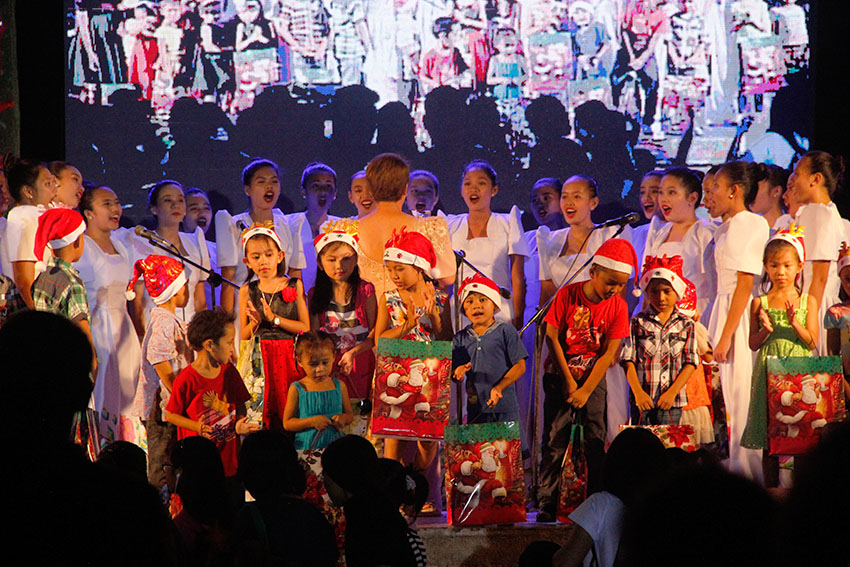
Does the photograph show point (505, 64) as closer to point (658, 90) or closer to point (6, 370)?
point (658, 90)

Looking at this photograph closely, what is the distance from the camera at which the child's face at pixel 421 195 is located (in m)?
7.54

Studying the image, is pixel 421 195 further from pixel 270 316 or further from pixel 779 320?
pixel 779 320

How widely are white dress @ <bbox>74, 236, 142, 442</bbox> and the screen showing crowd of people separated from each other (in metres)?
0.02

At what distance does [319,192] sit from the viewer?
7.72 meters

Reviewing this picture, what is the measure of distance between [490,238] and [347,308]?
1.55 metres

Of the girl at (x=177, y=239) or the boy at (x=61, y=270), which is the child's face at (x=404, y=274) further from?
the boy at (x=61, y=270)

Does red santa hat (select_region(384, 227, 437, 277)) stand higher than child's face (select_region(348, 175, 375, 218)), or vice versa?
child's face (select_region(348, 175, 375, 218))

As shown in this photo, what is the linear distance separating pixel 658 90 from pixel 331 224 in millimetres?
3232

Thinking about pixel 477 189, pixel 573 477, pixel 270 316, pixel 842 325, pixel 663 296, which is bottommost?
pixel 573 477

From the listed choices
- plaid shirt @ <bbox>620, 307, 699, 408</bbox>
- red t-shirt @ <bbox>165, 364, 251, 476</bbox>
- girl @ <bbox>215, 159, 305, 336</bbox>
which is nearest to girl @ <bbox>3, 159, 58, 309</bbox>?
girl @ <bbox>215, 159, 305, 336</bbox>

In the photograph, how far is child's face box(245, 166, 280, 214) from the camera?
7527 millimetres

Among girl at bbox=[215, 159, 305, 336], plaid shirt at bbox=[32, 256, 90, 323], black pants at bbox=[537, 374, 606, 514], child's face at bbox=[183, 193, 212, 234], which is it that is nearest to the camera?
Answer: black pants at bbox=[537, 374, 606, 514]

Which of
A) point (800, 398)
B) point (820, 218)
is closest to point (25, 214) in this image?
point (800, 398)

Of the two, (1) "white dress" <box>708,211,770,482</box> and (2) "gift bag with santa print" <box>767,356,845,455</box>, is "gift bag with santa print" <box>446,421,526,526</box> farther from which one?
(1) "white dress" <box>708,211,770,482</box>
